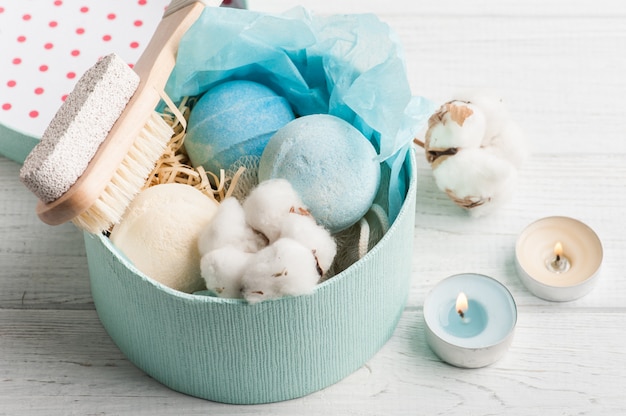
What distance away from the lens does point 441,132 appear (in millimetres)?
1188

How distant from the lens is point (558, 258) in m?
1.19

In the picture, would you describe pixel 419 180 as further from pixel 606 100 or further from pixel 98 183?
pixel 98 183

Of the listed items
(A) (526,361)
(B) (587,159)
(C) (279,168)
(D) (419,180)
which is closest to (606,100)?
(B) (587,159)

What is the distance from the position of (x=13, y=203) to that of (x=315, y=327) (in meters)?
0.47

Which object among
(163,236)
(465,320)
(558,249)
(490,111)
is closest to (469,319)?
(465,320)

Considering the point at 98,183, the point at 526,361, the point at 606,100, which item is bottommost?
the point at 526,361

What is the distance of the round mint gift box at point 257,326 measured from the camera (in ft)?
3.23

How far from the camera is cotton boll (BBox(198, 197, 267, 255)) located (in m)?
0.98

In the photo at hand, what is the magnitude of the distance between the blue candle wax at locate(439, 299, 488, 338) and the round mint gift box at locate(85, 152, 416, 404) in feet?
0.20


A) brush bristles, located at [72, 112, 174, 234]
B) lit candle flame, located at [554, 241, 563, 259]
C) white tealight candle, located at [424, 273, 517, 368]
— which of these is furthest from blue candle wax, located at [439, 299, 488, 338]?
brush bristles, located at [72, 112, 174, 234]

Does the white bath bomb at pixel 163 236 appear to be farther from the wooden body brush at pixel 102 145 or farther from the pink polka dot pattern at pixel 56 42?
the pink polka dot pattern at pixel 56 42

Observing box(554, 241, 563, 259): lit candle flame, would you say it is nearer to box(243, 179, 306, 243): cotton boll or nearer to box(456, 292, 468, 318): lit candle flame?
box(456, 292, 468, 318): lit candle flame

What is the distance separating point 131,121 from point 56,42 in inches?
18.3

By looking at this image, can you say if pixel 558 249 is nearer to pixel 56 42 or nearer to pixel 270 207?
pixel 270 207
